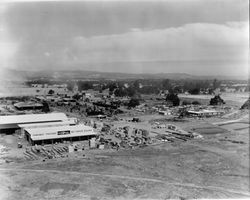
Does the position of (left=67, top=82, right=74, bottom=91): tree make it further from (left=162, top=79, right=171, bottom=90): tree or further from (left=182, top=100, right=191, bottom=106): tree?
(left=182, top=100, right=191, bottom=106): tree

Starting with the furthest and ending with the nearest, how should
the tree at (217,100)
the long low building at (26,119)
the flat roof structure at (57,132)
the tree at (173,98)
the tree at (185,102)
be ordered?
the tree at (185,102), the tree at (173,98), the tree at (217,100), the long low building at (26,119), the flat roof structure at (57,132)

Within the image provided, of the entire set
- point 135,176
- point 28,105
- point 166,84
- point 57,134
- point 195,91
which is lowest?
point 135,176

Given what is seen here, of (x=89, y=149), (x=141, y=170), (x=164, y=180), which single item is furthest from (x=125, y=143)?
(x=164, y=180)

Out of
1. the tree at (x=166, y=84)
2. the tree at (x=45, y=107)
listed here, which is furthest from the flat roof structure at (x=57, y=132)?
the tree at (x=166, y=84)

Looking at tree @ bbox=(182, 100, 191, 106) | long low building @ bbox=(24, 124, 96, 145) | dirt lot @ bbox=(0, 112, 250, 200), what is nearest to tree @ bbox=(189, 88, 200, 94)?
tree @ bbox=(182, 100, 191, 106)

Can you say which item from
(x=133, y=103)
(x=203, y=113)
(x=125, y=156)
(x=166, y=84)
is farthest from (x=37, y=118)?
(x=203, y=113)

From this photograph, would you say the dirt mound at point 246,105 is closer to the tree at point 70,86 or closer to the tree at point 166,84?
the tree at point 166,84

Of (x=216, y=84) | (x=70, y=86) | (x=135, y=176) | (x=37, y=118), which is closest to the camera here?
(x=135, y=176)

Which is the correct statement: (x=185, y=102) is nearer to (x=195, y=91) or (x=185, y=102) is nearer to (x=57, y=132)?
(x=195, y=91)
